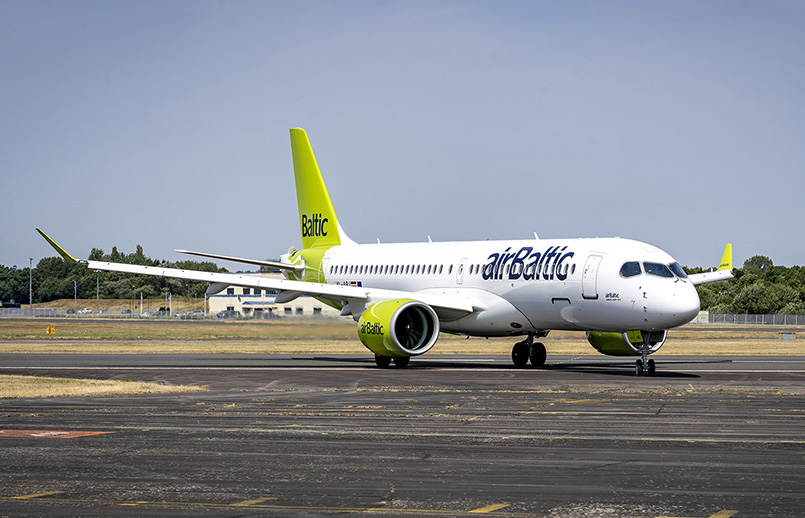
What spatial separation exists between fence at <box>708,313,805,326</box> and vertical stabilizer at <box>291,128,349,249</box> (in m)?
74.3

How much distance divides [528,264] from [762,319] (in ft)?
273

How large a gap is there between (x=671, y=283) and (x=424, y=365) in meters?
9.96

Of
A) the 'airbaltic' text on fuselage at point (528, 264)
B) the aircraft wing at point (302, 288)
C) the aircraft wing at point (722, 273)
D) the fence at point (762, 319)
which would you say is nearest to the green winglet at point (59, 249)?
the aircraft wing at point (302, 288)

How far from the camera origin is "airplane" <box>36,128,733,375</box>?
31.5 metres

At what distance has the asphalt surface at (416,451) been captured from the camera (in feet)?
34.4

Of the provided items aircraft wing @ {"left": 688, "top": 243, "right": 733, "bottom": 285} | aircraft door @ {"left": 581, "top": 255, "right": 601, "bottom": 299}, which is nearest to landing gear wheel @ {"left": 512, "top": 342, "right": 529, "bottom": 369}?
aircraft door @ {"left": 581, "top": 255, "right": 601, "bottom": 299}

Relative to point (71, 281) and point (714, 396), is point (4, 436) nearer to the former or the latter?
point (714, 396)

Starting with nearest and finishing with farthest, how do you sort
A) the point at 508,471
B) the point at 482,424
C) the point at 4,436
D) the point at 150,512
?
the point at 150,512 → the point at 508,471 → the point at 4,436 → the point at 482,424

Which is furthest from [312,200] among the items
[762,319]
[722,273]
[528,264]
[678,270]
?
[762,319]

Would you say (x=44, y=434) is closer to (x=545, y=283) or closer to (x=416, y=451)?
(x=416, y=451)

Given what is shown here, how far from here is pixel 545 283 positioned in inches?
1326


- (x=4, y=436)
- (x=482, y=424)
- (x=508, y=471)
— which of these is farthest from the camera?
(x=482, y=424)

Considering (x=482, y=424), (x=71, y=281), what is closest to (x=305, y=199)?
(x=482, y=424)

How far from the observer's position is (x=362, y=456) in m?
13.7
